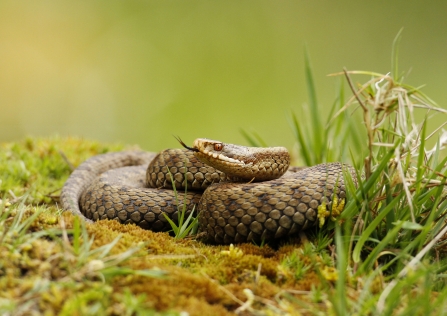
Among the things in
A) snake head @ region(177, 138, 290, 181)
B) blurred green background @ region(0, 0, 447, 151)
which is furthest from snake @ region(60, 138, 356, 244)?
blurred green background @ region(0, 0, 447, 151)

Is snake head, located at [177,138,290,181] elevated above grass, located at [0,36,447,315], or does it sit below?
above

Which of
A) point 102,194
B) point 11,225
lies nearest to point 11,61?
point 102,194

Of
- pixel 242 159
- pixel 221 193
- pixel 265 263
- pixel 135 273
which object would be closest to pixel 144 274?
pixel 135 273

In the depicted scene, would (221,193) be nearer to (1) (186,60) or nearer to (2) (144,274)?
(2) (144,274)

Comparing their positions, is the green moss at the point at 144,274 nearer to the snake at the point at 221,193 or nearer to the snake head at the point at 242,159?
the snake at the point at 221,193

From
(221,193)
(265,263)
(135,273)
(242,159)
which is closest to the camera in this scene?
(135,273)

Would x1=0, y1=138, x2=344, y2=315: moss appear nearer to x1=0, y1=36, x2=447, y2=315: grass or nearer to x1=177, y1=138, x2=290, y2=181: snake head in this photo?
x1=0, y1=36, x2=447, y2=315: grass
